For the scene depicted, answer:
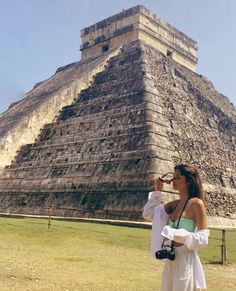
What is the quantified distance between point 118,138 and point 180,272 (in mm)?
14272

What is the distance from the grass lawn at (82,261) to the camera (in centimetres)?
648

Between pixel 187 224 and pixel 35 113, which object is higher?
pixel 35 113

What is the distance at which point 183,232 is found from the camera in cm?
338

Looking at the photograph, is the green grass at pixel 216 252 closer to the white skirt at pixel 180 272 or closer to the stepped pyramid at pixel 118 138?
the stepped pyramid at pixel 118 138

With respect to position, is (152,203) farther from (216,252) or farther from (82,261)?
(216,252)

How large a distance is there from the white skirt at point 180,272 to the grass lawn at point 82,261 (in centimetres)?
293

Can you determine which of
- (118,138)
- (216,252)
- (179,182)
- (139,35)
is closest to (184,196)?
(179,182)

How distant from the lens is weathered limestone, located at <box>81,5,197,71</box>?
28141mm

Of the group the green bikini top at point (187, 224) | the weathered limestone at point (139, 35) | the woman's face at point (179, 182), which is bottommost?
the green bikini top at point (187, 224)

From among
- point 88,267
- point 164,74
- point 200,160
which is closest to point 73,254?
point 88,267

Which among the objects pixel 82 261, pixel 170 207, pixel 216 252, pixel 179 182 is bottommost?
pixel 82 261

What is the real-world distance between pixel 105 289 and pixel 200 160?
1375cm

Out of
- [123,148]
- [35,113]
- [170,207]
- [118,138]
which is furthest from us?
[35,113]

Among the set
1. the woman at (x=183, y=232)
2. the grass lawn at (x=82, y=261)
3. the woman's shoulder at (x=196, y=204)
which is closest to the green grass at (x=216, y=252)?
the grass lawn at (x=82, y=261)
